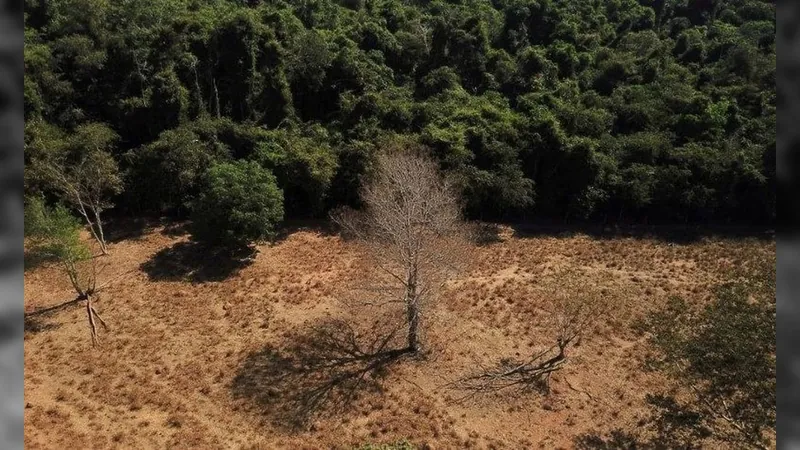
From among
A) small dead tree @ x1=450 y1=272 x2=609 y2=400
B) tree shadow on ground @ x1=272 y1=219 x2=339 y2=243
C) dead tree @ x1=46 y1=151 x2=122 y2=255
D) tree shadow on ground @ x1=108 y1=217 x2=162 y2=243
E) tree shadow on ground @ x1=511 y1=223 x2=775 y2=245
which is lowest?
small dead tree @ x1=450 y1=272 x2=609 y2=400

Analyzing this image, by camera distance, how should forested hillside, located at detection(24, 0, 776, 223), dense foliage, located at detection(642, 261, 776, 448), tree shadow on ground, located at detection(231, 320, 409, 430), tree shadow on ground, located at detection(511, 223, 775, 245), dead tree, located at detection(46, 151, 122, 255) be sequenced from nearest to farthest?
dense foliage, located at detection(642, 261, 776, 448) → tree shadow on ground, located at detection(231, 320, 409, 430) → dead tree, located at detection(46, 151, 122, 255) → forested hillside, located at detection(24, 0, 776, 223) → tree shadow on ground, located at detection(511, 223, 775, 245)

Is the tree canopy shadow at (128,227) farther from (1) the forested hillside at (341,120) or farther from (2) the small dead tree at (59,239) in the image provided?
(2) the small dead tree at (59,239)

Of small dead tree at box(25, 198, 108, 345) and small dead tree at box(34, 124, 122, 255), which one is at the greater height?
small dead tree at box(34, 124, 122, 255)

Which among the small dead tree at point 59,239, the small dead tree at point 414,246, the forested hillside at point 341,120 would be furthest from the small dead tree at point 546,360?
the small dead tree at point 59,239

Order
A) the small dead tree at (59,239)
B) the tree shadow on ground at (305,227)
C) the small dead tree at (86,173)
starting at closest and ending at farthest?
the small dead tree at (59,239), the small dead tree at (86,173), the tree shadow on ground at (305,227)

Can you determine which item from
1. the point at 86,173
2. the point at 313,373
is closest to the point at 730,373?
the point at 313,373

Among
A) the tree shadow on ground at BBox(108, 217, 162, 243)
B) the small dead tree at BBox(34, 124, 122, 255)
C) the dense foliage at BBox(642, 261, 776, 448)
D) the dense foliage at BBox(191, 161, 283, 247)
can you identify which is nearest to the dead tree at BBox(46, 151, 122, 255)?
the small dead tree at BBox(34, 124, 122, 255)

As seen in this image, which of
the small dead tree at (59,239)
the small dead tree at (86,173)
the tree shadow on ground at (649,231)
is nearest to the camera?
the small dead tree at (59,239)

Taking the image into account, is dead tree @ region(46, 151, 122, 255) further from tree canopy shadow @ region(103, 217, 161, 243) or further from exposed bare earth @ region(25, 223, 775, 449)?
exposed bare earth @ region(25, 223, 775, 449)
